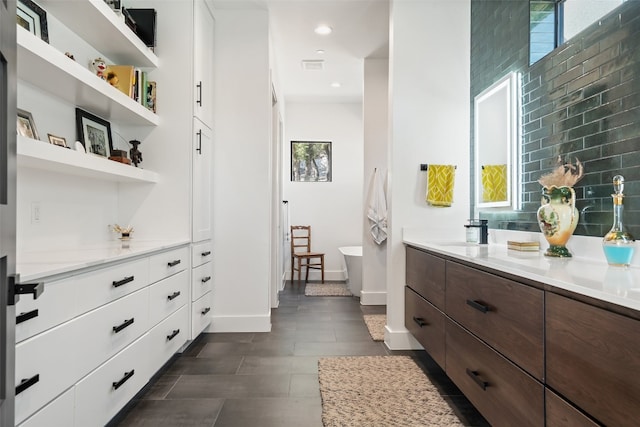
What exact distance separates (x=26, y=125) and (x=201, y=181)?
1.23 m

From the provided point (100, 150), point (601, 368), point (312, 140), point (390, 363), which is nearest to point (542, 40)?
point (601, 368)

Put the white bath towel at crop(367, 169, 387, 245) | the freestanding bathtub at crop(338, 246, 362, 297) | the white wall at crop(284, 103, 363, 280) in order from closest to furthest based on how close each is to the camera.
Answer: the white bath towel at crop(367, 169, 387, 245) < the freestanding bathtub at crop(338, 246, 362, 297) < the white wall at crop(284, 103, 363, 280)

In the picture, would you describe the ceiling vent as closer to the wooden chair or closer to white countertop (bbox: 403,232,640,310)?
the wooden chair

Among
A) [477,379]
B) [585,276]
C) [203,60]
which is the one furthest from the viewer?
[203,60]

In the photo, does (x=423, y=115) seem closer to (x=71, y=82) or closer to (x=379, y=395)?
(x=379, y=395)

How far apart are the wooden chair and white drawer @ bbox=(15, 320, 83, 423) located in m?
4.19

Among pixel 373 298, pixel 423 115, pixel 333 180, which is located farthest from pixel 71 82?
pixel 333 180

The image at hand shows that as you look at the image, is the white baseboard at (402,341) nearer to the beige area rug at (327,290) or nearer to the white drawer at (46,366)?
the beige area rug at (327,290)

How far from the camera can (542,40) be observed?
2.10 meters

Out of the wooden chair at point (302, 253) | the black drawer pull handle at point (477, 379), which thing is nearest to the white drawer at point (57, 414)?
the black drawer pull handle at point (477, 379)

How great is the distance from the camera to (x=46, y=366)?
1.21m

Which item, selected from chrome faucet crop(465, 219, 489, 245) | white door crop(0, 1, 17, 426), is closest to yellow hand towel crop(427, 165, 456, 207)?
chrome faucet crop(465, 219, 489, 245)

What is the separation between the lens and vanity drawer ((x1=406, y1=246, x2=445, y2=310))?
2039 millimetres

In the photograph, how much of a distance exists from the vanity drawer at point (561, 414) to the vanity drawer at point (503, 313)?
75 mm
